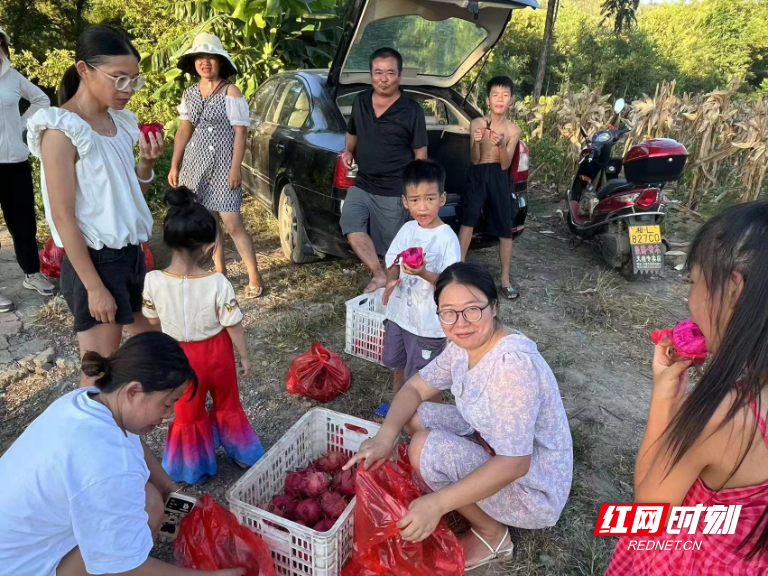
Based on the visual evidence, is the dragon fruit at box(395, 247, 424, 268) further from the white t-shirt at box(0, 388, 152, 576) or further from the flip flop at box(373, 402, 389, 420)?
the white t-shirt at box(0, 388, 152, 576)

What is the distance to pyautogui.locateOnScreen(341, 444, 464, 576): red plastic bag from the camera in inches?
73.6

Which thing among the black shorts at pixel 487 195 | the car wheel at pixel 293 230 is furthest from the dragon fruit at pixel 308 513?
the car wheel at pixel 293 230

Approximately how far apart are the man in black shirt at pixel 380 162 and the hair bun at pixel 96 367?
2289 millimetres

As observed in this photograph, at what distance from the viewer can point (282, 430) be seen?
2990 mm

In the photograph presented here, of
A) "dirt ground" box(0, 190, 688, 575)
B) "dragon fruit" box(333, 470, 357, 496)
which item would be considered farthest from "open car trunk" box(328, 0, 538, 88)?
"dragon fruit" box(333, 470, 357, 496)

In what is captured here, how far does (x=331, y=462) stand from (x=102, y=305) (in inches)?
47.9

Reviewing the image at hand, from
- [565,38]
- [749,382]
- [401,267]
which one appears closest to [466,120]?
[401,267]

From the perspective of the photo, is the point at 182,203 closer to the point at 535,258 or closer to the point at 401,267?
the point at 401,267

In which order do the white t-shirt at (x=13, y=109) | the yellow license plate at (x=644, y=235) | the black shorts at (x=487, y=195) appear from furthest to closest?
the yellow license plate at (x=644, y=235) < the black shorts at (x=487, y=195) < the white t-shirt at (x=13, y=109)

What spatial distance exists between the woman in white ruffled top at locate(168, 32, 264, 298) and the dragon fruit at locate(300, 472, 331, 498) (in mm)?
1973

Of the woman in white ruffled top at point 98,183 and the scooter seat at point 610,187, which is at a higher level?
the woman in white ruffled top at point 98,183

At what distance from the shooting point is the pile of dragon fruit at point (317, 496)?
2178 mm

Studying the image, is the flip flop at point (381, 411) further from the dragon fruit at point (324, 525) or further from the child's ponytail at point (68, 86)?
the child's ponytail at point (68, 86)

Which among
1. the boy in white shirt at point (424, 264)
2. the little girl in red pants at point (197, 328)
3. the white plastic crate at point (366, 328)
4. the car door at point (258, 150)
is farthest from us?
the car door at point (258, 150)
